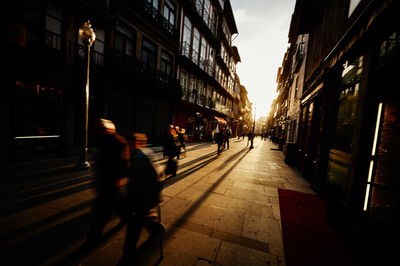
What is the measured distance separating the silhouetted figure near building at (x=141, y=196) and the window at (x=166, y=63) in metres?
12.9

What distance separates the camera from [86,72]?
232 inches

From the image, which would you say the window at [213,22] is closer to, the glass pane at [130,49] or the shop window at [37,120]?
the glass pane at [130,49]

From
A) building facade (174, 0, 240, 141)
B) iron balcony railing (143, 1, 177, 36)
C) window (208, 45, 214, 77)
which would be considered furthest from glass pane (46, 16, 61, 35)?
window (208, 45, 214, 77)

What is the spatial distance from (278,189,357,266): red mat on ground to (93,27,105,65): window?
35.9ft

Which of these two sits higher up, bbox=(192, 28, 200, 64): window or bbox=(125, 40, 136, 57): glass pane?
bbox=(192, 28, 200, 64): window

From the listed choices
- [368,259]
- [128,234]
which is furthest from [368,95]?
[128,234]

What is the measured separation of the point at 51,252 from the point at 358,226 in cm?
532

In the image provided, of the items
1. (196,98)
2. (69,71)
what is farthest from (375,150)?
(196,98)

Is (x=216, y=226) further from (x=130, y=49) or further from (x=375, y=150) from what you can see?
(x=130, y=49)

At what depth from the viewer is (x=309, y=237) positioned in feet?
10.2

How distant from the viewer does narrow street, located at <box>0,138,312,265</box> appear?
240 cm

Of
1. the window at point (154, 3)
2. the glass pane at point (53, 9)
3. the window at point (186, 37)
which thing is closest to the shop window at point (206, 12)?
the window at point (186, 37)

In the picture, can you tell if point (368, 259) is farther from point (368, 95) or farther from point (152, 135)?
point (152, 135)

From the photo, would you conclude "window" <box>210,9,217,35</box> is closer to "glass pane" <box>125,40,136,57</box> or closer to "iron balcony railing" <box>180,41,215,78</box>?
"iron balcony railing" <box>180,41,215,78</box>
